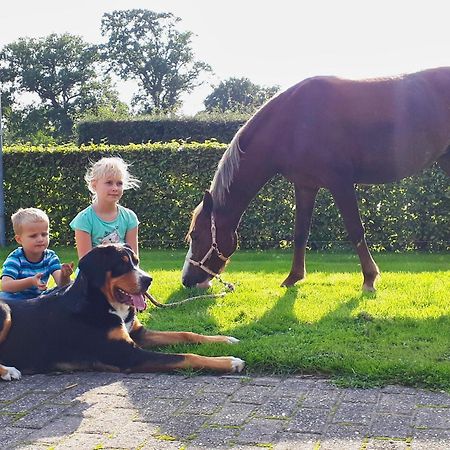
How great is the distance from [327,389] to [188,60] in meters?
65.9

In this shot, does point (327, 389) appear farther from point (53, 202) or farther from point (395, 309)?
point (53, 202)

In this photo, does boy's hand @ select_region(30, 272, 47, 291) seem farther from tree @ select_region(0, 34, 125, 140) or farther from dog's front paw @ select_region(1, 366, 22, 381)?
tree @ select_region(0, 34, 125, 140)

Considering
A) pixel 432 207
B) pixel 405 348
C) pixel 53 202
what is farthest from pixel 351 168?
pixel 53 202

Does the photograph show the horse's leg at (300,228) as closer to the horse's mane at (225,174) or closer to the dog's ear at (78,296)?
the horse's mane at (225,174)

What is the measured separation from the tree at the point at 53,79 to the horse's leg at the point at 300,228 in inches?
1974

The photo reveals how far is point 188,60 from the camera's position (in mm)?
66812

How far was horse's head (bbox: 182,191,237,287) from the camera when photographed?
6922 millimetres

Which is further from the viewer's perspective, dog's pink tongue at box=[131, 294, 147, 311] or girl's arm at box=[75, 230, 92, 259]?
girl's arm at box=[75, 230, 92, 259]

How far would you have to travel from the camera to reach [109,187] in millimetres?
5684

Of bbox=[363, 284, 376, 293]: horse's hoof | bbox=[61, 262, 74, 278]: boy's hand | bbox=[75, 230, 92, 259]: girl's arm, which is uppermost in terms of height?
bbox=[75, 230, 92, 259]: girl's arm

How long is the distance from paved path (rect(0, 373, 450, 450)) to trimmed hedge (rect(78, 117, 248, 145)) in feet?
53.5

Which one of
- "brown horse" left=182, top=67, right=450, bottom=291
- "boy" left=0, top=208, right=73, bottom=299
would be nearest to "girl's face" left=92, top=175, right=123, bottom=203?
"boy" left=0, top=208, right=73, bottom=299

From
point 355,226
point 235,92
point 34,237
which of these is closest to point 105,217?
point 34,237

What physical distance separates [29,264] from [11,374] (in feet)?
4.18
